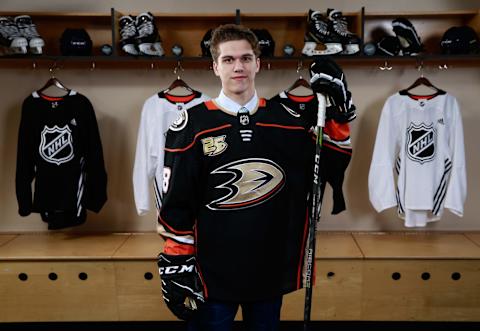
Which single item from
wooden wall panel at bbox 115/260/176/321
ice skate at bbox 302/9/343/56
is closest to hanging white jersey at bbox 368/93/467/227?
ice skate at bbox 302/9/343/56

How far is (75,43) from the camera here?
2389mm

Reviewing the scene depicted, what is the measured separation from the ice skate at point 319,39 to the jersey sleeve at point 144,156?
937 millimetres

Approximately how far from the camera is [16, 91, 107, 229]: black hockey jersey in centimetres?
247

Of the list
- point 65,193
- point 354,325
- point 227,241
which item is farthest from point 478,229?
point 65,193

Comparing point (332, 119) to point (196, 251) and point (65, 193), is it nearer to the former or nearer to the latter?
point (196, 251)

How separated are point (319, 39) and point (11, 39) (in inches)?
64.6

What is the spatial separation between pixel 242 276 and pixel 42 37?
6.83 feet

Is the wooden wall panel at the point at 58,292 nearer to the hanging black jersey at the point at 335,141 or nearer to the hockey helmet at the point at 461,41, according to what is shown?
the hanging black jersey at the point at 335,141

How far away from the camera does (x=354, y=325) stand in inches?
96.5

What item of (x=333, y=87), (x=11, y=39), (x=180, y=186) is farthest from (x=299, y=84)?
(x=11, y=39)

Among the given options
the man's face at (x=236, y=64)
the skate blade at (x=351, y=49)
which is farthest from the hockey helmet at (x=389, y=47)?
the man's face at (x=236, y=64)

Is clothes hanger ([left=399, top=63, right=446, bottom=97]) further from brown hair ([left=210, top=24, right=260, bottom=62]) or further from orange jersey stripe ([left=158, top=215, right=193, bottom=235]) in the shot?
orange jersey stripe ([left=158, top=215, right=193, bottom=235])

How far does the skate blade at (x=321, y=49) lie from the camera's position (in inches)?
91.5

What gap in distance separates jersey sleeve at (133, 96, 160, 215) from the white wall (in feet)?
A: 0.91
